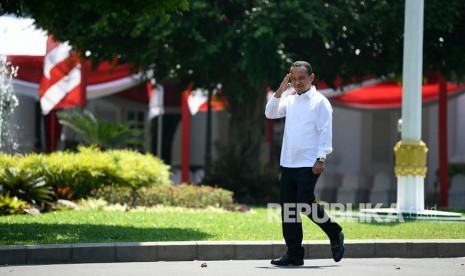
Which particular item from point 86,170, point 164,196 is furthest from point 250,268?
point 86,170

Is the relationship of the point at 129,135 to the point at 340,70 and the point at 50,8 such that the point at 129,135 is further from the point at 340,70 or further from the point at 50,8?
the point at 50,8

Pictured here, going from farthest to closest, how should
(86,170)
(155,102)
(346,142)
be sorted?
1. (346,142)
2. (155,102)
3. (86,170)

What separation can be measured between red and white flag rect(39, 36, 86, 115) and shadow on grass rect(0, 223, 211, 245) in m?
11.1

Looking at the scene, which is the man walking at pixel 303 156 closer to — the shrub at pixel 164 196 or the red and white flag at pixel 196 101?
the shrub at pixel 164 196

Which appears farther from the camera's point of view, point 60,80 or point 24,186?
point 60,80

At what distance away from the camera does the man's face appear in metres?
9.65

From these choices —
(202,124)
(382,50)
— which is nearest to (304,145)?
(382,50)

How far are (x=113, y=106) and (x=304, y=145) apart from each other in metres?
21.9

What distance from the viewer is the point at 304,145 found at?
962cm

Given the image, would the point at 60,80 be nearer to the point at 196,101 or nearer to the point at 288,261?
the point at 196,101

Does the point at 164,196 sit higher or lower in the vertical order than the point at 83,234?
higher

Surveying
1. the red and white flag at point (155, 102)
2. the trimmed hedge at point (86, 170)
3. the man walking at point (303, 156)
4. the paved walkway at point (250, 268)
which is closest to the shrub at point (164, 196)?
the trimmed hedge at point (86, 170)

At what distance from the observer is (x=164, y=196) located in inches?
671

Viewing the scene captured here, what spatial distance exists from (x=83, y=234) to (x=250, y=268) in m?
2.48
